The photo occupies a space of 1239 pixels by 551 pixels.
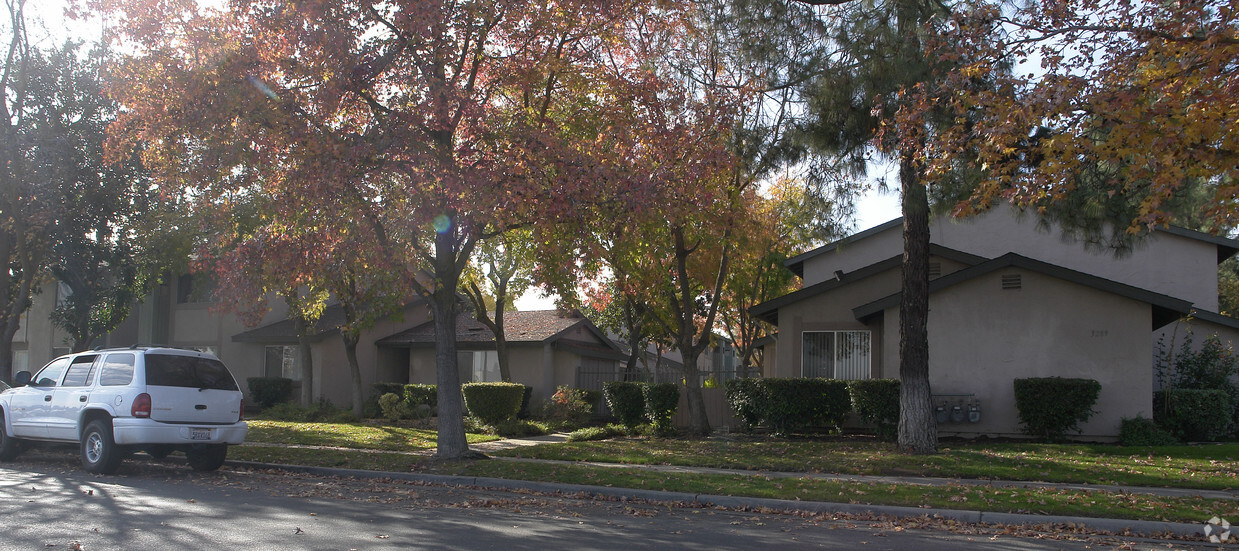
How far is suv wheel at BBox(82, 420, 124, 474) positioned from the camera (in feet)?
40.8

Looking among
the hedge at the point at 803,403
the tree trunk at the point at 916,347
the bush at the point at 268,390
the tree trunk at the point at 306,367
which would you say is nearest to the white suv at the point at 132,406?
the hedge at the point at 803,403

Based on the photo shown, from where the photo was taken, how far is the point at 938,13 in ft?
44.2

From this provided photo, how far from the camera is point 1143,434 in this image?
16.9m

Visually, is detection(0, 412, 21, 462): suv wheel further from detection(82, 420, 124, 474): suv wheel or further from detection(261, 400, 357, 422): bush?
detection(261, 400, 357, 422): bush

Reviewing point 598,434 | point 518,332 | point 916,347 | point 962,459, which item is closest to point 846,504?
point 962,459

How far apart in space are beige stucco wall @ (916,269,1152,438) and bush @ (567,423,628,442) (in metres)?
6.52

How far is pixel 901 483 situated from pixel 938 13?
23.1 feet

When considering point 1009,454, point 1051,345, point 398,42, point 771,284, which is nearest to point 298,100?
point 398,42

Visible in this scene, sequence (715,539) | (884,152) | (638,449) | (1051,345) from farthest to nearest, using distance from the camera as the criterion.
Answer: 1. (1051,345)
2. (638,449)
3. (884,152)
4. (715,539)

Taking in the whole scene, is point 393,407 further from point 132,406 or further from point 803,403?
point 132,406

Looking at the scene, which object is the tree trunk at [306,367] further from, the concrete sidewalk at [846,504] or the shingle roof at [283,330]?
the concrete sidewalk at [846,504]

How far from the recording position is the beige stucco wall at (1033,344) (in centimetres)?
1753

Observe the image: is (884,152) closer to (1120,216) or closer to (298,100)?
(1120,216)

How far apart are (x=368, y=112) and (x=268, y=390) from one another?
60.4 ft
